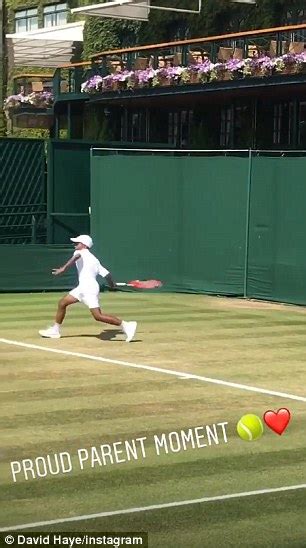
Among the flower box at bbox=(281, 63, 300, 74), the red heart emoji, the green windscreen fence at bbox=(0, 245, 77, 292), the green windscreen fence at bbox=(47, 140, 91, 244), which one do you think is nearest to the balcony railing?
the flower box at bbox=(281, 63, 300, 74)

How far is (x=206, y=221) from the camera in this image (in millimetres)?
25062

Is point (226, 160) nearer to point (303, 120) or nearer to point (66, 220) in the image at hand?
point (66, 220)

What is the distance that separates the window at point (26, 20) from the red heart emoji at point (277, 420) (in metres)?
45.8

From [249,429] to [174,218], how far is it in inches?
585

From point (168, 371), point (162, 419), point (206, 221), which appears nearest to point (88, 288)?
point (168, 371)

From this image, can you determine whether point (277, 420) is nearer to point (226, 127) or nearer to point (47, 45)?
point (226, 127)

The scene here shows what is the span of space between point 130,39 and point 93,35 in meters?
2.10

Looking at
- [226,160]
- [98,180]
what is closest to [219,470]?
[226,160]

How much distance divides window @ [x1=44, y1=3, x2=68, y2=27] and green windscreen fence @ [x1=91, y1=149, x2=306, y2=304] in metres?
28.5

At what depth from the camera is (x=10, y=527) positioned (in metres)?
8.02

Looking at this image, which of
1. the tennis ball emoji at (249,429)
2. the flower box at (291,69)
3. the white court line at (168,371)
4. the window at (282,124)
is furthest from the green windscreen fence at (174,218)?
the window at (282,124)

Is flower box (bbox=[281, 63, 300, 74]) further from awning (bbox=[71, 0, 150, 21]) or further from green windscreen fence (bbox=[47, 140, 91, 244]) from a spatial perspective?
awning (bbox=[71, 0, 150, 21])

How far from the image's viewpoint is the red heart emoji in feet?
37.2

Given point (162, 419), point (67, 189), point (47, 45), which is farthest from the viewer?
point (47, 45)
